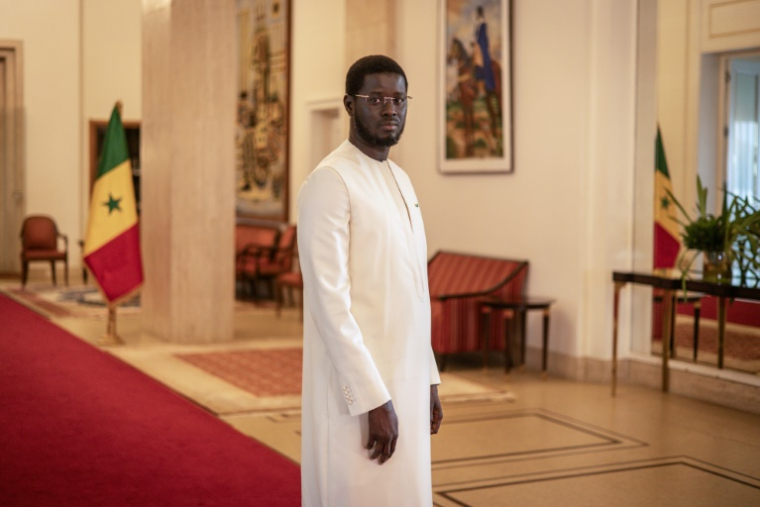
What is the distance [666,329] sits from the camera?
25.9 ft

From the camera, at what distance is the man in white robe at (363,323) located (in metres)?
2.83

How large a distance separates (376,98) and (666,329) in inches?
220

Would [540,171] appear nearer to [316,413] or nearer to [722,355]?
[722,355]


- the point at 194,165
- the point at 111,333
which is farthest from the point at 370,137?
the point at 111,333

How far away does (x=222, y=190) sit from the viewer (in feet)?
32.8

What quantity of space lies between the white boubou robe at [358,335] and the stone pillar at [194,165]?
7.04 m

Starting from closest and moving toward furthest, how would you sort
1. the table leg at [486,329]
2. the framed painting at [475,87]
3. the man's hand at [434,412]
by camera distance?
the man's hand at [434,412]
the table leg at [486,329]
the framed painting at [475,87]

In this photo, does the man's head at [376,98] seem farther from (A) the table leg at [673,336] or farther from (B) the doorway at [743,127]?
(A) the table leg at [673,336]

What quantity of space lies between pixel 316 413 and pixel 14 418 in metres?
4.14

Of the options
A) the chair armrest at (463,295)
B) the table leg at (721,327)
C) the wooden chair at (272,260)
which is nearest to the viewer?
the table leg at (721,327)

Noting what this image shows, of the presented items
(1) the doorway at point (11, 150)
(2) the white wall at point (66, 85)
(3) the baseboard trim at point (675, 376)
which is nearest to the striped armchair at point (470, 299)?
(3) the baseboard trim at point (675, 376)

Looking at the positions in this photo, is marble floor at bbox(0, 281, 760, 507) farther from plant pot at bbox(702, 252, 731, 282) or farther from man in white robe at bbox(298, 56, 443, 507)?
man in white robe at bbox(298, 56, 443, 507)

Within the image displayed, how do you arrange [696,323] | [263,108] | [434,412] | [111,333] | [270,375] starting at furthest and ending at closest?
[263,108] → [111,333] → [270,375] → [696,323] → [434,412]

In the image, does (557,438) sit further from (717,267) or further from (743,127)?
(743,127)
